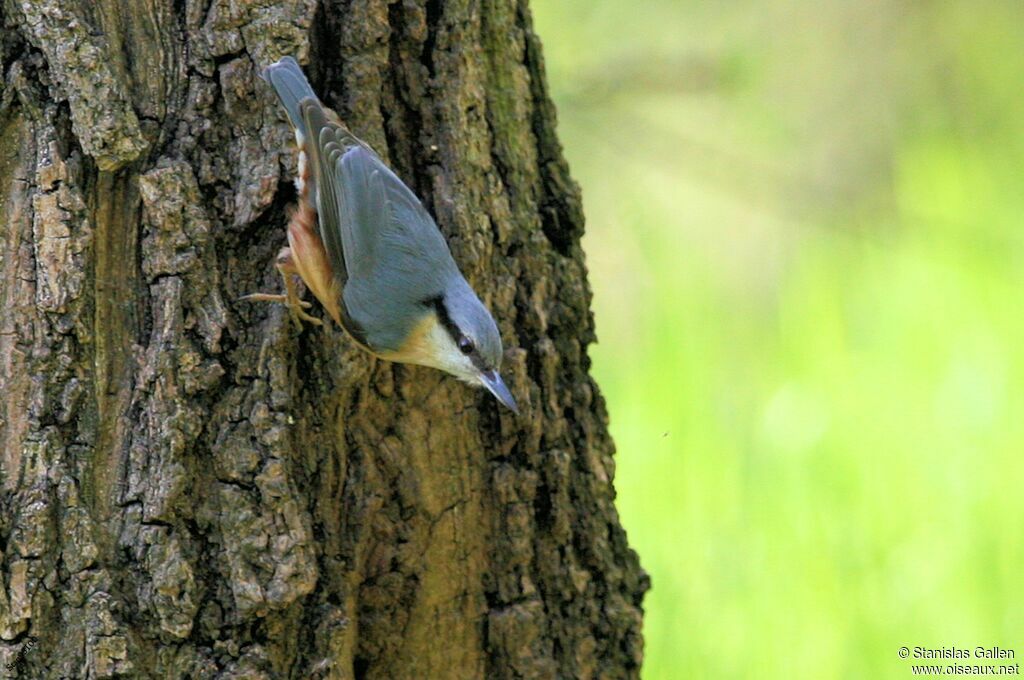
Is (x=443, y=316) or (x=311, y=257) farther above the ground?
(x=311, y=257)

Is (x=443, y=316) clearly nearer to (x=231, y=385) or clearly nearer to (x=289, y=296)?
(x=289, y=296)

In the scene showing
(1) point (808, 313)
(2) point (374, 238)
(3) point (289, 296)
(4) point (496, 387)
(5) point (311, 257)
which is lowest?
(4) point (496, 387)

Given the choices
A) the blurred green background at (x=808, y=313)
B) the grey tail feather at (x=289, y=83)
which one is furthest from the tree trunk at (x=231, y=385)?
the blurred green background at (x=808, y=313)

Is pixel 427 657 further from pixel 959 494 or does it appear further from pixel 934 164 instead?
pixel 934 164

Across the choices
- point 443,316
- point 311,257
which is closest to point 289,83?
point 311,257

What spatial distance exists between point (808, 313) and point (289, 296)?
222 cm

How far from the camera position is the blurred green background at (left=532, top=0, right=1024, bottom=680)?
324 centimetres

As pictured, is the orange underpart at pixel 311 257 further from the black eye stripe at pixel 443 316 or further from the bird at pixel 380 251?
the black eye stripe at pixel 443 316

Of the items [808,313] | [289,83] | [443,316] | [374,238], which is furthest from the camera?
[808,313]

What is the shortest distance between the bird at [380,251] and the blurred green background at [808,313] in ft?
4.09

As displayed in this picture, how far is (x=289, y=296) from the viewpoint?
219cm

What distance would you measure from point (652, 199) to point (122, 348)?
278 centimetres

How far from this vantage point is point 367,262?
2.61m

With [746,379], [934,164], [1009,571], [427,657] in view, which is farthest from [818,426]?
[427,657]
